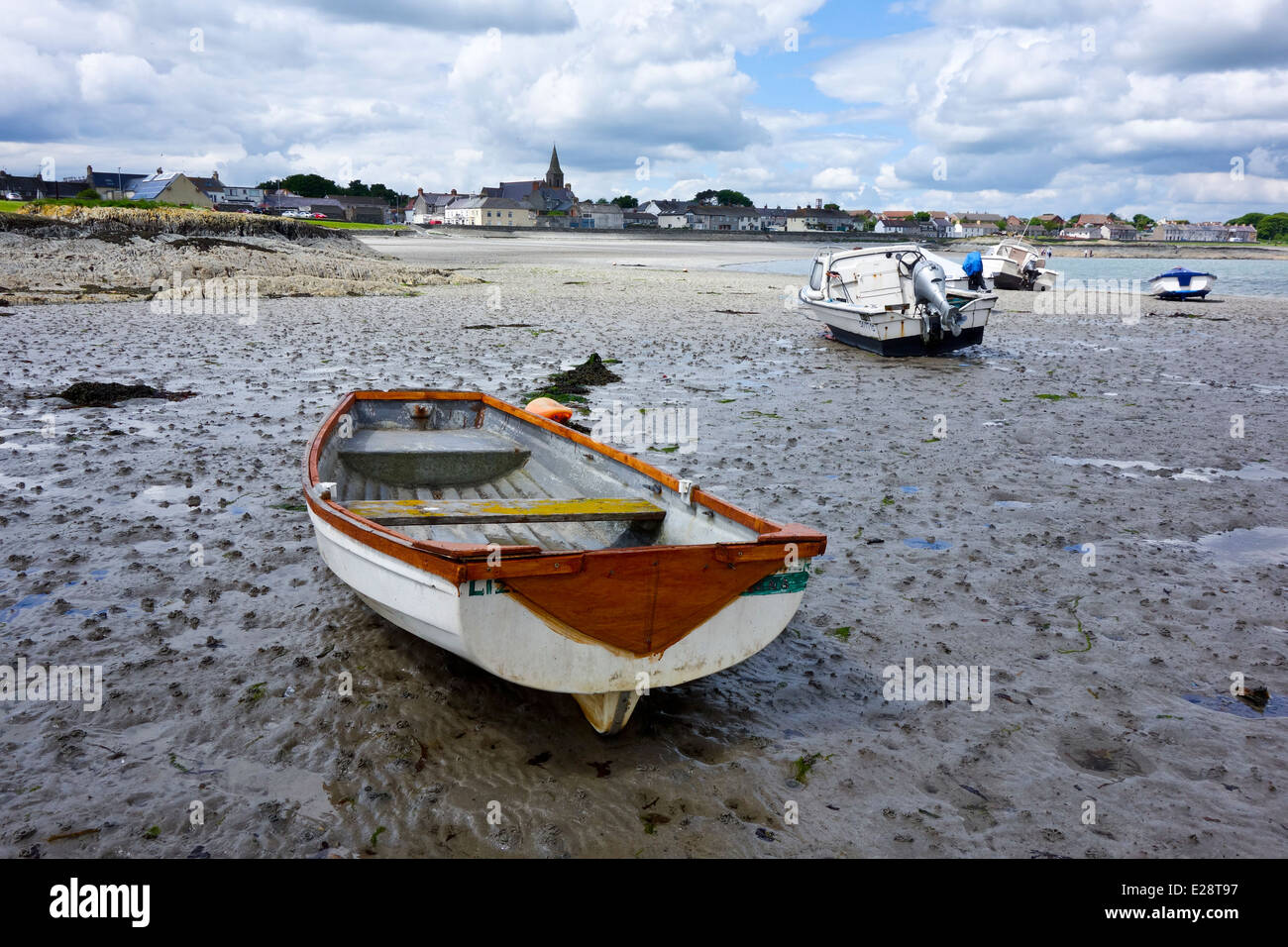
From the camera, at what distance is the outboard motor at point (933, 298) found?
59.5ft

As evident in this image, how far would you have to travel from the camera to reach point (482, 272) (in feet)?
133

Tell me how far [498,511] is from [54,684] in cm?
282

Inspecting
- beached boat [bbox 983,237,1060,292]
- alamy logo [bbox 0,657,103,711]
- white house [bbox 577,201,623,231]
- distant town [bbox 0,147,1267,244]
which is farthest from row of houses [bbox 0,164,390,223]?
alamy logo [bbox 0,657,103,711]

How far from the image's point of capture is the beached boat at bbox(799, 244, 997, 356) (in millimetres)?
18344

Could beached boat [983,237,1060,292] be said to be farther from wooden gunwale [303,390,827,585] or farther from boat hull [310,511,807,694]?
boat hull [310,511,807,694]

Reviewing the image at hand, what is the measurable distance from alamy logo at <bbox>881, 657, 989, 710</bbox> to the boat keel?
175 cm

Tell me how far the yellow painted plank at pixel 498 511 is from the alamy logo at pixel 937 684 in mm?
1891

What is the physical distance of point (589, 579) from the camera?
4043 mm

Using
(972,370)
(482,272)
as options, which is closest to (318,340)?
(972,370)

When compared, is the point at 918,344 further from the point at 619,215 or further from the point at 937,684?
the point at 619,215

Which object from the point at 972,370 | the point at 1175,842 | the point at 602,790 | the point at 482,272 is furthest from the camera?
the point at 482,272

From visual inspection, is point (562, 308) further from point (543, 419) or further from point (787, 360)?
point (543, 419)
